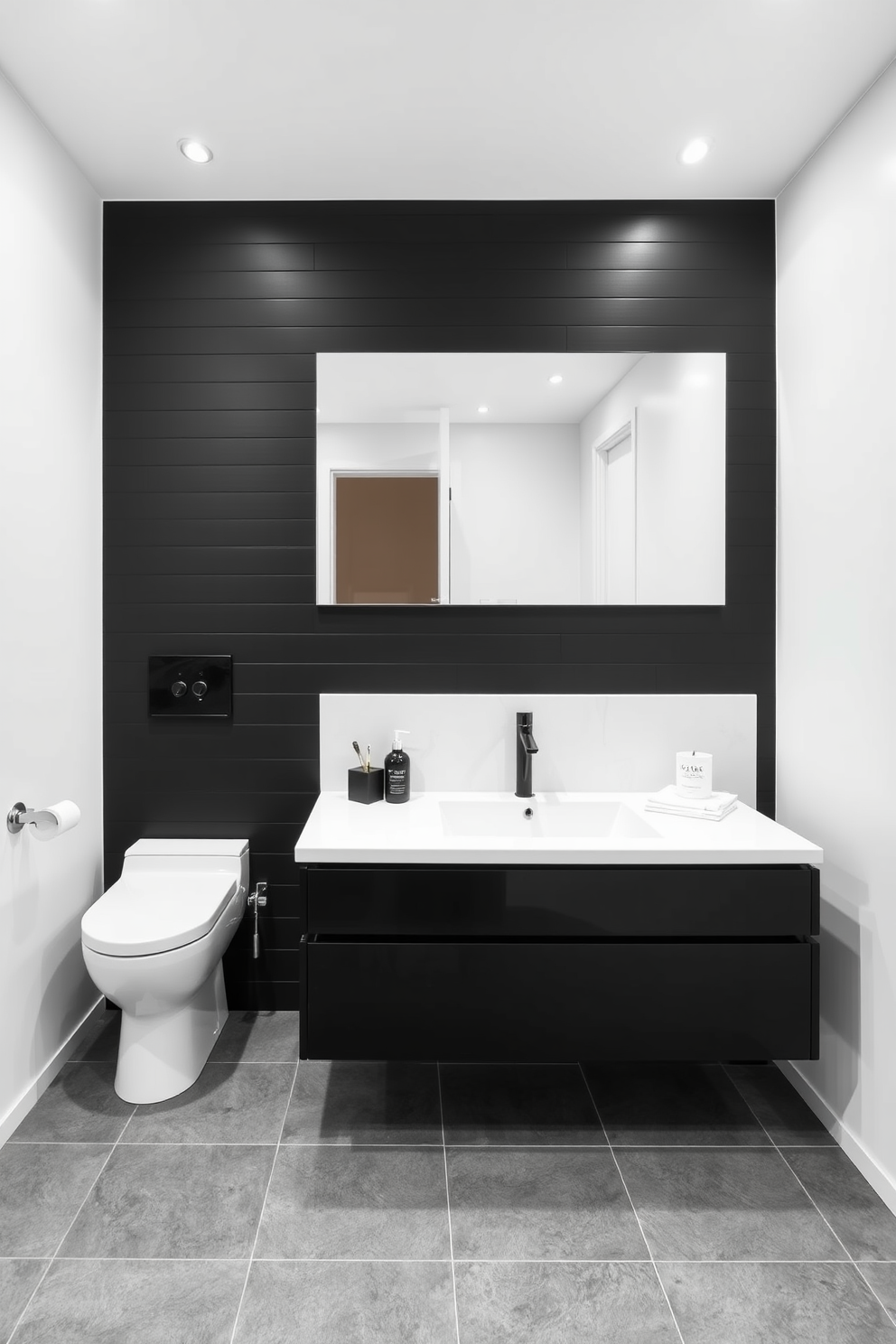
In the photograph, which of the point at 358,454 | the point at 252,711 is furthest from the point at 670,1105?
the point at 358,454

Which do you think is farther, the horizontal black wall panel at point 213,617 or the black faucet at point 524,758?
the horizontal black wall panel at point 213,617

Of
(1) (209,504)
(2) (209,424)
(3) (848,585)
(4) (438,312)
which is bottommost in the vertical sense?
(3) (848,585)

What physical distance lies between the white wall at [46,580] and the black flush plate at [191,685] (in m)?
0.18

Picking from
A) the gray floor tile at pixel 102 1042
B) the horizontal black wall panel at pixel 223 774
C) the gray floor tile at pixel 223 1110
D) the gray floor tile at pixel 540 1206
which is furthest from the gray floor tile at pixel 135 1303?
the horizontal black wall panel at pixel 223 774

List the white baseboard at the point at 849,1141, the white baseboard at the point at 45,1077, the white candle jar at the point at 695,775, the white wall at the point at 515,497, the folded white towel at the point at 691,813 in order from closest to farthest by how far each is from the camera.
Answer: the white baseboard at the point at 849,1141, the white baseboard at the point at 45,1077, the folded white towel at the point at 691,813, the white candle jar at the point at 695,775, the white wall at the point at 515,497

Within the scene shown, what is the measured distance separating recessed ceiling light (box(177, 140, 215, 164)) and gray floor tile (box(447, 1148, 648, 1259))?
2.65 metres

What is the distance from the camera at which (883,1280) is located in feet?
4.58

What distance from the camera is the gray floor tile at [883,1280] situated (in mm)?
1354

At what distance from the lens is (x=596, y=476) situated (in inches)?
84.0

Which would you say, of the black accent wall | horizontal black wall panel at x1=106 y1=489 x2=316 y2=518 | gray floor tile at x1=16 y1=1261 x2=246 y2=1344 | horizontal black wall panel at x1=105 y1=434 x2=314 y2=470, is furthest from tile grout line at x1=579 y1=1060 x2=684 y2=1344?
horizontal black wall panel at x1=105 y1=434 x2=314 y2=470

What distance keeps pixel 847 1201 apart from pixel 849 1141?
0.16 metres

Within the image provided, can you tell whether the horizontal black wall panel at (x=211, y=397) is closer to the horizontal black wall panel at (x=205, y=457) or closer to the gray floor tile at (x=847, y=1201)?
the horizontal black wall panel at (x=205, y=457)

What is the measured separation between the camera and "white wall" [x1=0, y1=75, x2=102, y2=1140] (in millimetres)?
1777

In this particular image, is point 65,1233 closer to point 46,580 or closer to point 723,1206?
point 723,1206
